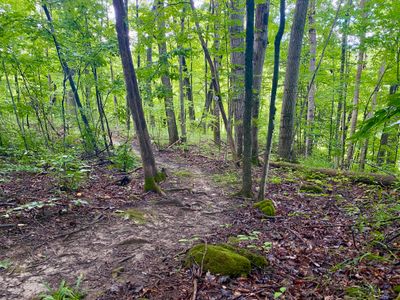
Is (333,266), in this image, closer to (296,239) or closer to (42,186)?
(296,239)

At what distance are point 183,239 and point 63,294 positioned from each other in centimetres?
196

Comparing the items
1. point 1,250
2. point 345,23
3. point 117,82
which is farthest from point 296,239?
point 345,23

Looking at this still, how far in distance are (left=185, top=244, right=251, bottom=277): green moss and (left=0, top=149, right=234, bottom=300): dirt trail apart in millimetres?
543

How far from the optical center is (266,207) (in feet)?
17.3

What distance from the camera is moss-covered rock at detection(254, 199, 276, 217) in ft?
17.0

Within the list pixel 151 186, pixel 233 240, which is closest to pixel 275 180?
pixel 151 186

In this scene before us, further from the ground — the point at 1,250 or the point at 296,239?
the point at 1,250

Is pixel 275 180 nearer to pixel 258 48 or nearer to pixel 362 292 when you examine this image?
pixel 258 48

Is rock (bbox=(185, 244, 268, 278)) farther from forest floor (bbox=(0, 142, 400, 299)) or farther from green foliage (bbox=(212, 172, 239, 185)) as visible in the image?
green foliage (bbox=(212, 172, 239, 185))

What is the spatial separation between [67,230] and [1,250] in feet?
3.10

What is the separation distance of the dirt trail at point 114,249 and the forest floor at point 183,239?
16 mm

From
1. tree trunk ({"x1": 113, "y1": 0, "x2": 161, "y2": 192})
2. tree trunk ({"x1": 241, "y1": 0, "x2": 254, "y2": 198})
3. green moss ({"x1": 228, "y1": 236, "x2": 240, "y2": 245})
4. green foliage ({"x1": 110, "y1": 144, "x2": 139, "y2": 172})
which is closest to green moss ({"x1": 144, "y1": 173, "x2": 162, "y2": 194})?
tree trunk ({"x1": 113, "y1": 0, "x2": 161, "y2": 192})

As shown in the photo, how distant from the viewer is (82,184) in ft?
21.0

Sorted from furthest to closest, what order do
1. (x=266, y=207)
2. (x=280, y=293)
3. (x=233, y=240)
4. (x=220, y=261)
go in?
1. (x=266, y=207)
2. (x=233, y=240)
3. (x=220, y=261)
4. (x=280, y=293)
